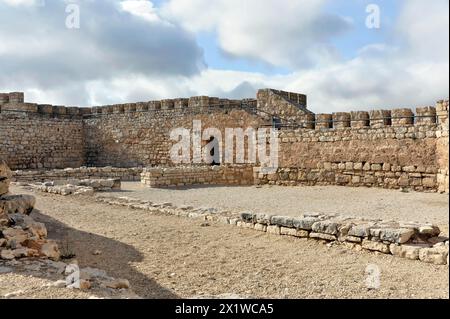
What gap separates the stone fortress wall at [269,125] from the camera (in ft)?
39.0

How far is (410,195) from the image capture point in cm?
1086

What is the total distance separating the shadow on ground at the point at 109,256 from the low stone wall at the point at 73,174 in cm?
885

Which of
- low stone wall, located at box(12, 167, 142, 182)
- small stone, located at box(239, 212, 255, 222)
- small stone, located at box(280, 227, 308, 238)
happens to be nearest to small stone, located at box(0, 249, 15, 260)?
small stone, located at box(239, 212, 255, 222)

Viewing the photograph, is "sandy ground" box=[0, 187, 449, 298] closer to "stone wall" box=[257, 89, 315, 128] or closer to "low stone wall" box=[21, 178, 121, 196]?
"low stone wall" box=[21, 178, 121, 196]

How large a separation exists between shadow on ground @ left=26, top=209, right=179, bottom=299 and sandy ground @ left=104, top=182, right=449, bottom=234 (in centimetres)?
331

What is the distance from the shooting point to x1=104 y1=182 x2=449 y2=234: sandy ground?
8.20m

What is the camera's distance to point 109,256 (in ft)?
18.5

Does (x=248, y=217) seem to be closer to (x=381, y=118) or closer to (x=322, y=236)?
(x=322, y=236)

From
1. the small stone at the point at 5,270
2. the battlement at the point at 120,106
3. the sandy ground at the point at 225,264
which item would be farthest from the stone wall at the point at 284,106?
the small stone at the point at 5,270

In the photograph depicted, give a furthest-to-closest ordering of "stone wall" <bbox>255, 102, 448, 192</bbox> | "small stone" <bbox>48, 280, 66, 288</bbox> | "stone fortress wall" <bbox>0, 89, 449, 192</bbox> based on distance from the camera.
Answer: "stone fortress wall" <bbox>0, 89, 449, 192</bbox>
"stone wall" <bbox>255, 102, 448, 192</bbox>
"small stone" <bbox>48, 280, 66, 288</bbox>

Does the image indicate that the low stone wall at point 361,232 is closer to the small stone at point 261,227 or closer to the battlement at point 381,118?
the small stone at point 261,227

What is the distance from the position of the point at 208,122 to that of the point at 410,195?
34.1ft

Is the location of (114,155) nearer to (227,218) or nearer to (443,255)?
(227,218)

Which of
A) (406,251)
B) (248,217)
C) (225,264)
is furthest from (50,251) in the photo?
(406,251)
